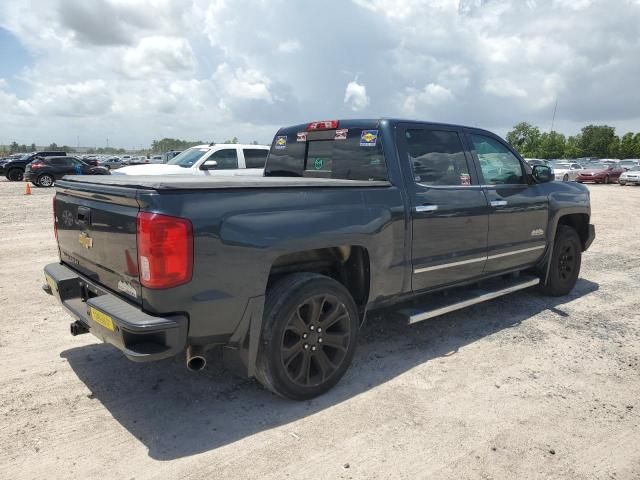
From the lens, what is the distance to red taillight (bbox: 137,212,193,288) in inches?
103

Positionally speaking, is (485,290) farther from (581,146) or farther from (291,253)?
(581,146)

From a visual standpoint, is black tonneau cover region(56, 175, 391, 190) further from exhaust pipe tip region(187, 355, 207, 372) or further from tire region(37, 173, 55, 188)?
tire region(37, 173, 55, 188)

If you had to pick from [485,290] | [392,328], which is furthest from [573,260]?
[392,328]

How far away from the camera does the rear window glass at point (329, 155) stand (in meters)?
3.99

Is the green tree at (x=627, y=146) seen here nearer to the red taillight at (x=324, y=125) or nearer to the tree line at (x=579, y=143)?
the tree line at (x=579, y=143)

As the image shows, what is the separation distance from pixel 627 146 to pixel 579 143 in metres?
12.3

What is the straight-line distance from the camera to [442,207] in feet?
13.4

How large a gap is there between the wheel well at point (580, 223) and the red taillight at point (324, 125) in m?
3.34

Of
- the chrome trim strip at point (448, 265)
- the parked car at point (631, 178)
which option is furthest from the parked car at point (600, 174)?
the chrome trim strip at point (448, 265)

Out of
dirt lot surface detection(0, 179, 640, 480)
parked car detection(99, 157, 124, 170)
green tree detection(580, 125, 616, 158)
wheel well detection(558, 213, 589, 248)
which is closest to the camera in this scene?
dirt lot surface detection(0, 179, 640, 480)

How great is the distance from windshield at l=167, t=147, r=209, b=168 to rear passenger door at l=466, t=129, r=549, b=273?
8.84 m

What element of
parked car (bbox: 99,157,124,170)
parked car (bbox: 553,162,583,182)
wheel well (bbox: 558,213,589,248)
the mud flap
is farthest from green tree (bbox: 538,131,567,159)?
the mud flap

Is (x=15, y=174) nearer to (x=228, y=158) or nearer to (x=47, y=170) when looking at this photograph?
(x=47, y=170)

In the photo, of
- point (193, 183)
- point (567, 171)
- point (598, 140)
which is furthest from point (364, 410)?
point (598, 140)
